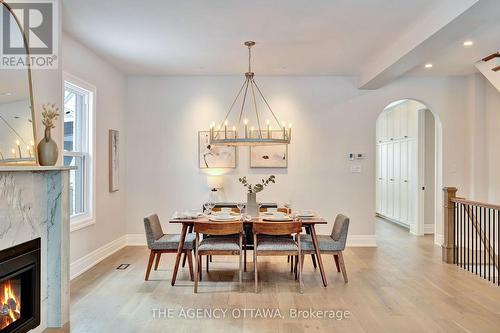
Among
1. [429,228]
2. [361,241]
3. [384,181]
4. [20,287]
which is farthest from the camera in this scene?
[384,181]

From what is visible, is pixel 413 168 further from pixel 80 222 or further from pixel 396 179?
pixel 80 222

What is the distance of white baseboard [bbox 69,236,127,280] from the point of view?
4.29 metres

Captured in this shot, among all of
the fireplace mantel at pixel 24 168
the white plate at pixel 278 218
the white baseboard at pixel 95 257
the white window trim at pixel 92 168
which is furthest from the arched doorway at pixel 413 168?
the fireplace mantel at pixel 24 168

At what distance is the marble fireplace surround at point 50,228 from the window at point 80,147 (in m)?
1.42

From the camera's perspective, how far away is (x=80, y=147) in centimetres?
468

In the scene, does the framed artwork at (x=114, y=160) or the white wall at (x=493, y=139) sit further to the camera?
the white wall at (x=493, y=139)

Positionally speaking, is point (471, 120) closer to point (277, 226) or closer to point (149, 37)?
point (277, 226)

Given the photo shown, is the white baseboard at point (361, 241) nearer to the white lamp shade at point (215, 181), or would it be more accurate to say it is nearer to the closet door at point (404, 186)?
the closet door at point (404, 186)

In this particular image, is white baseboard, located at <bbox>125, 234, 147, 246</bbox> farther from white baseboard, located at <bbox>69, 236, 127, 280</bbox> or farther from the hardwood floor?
the hardwood floor

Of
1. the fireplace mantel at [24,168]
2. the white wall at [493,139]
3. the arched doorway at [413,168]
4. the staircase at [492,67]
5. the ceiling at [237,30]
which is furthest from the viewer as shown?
the arched doorway at [413,168]

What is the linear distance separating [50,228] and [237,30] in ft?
8.94

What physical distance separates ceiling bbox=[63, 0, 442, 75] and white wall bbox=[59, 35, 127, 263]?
0.20 metres

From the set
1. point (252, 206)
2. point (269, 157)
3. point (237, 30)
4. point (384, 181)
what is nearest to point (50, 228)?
point (252, 206)

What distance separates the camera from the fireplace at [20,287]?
2.51 m
